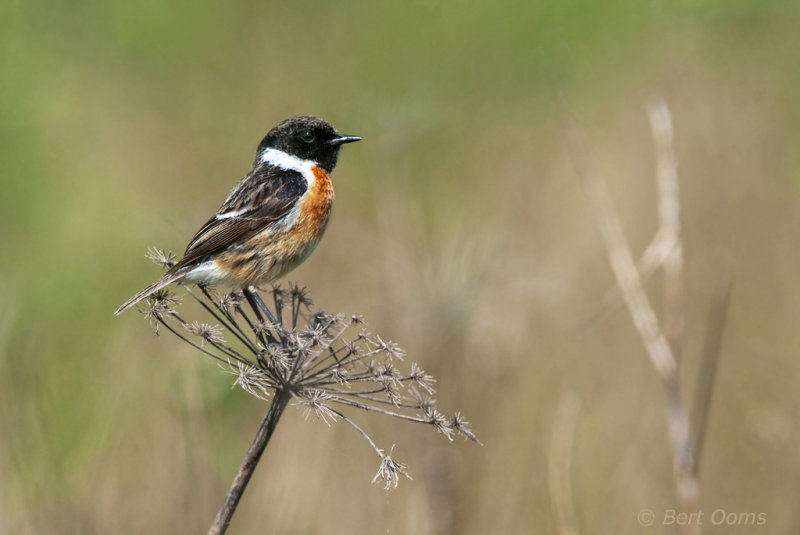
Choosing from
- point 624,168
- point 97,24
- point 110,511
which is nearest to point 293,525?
point 110,511

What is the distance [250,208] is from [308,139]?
574 millimetres

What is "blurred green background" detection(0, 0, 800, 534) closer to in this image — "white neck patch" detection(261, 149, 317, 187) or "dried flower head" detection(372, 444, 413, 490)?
"white neck patch" detection(261, 149, 317, 187)

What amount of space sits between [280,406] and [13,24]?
743cm

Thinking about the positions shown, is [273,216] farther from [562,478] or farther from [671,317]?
[671,317]

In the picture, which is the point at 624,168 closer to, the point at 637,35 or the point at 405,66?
the point at 637,35

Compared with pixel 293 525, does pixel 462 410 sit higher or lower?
higher

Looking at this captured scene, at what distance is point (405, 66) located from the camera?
1048 centimetres

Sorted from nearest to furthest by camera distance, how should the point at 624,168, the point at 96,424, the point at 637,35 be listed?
the point at 96,424, the point at 624,168, the point at 637,35

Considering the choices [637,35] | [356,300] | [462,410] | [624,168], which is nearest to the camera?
[462,410]

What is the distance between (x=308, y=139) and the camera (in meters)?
5.00

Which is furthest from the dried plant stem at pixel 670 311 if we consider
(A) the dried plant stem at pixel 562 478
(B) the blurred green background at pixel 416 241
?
(A) the dried plant stem at pixel 562 478

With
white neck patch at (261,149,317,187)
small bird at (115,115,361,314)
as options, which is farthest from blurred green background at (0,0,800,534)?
white neck patch at (261,149,317,187)

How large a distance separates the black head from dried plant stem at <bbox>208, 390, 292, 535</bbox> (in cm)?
245

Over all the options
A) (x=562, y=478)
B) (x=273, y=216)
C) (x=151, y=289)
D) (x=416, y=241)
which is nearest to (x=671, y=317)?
(x=562, y=478)
